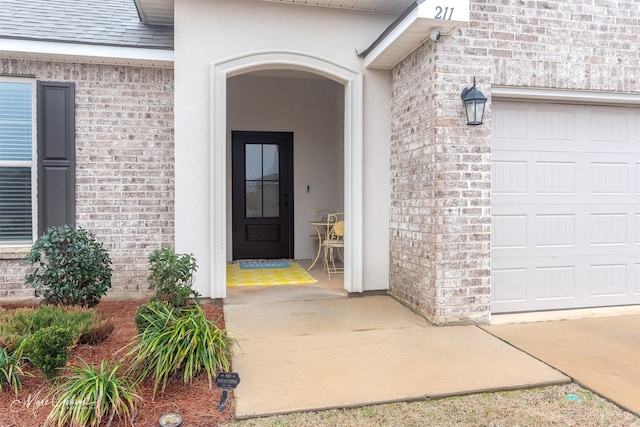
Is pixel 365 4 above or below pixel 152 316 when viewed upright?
above

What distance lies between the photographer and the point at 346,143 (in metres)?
5.45

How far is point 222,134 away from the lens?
16.6ft

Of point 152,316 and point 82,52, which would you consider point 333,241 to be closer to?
point 152,316

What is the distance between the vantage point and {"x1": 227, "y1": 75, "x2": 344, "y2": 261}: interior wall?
780cm

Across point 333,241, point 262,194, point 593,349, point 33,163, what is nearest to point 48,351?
point 33,163

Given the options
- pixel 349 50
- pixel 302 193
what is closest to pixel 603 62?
pixel 349 50

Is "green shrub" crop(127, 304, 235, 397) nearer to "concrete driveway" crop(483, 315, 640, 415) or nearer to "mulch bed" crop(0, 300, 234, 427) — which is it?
"mulch bed" crop(0, 300, 234, 427)

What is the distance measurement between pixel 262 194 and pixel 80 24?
3724mm

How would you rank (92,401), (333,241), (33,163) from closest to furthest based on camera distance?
(92,401), (33,163), (333,241)

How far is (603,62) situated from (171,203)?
5083 mm

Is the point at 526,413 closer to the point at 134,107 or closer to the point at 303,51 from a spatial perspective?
the point at 303,51

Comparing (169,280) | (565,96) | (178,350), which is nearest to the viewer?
(178,350)

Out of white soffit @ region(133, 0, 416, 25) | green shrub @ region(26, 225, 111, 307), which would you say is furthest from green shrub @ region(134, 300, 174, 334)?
white soffit @ region(133, 0, 416, 25)

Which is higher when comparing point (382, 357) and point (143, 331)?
point (143, 331)
